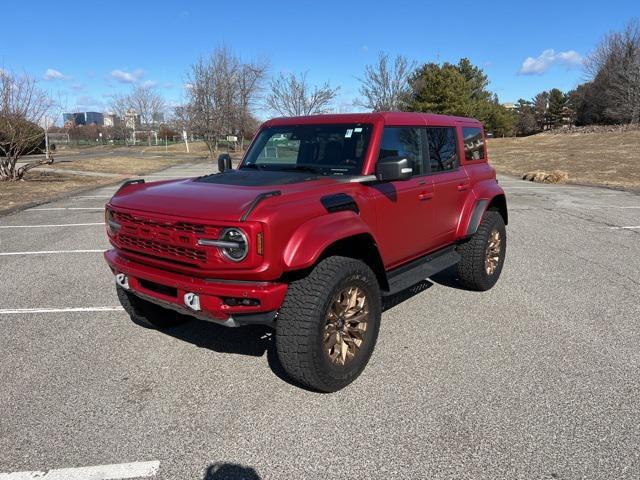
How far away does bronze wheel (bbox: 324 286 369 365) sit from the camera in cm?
330

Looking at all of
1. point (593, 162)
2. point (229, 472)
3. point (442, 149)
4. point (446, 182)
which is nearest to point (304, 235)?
point (229, 472)

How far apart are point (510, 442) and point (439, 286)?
9.67 feet

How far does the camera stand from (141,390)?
335 cm

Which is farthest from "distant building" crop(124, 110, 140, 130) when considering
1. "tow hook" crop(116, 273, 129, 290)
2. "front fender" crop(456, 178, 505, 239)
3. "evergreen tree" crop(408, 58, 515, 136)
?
"tow hook" crop(116, 273, 129, 290)

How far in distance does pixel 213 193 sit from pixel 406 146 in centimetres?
184

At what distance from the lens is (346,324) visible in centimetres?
340

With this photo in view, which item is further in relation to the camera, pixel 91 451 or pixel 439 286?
pixel 439 286

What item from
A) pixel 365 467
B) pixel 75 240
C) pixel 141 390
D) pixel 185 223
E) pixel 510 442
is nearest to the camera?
pixel 365 467

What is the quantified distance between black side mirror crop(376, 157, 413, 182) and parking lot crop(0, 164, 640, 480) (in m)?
1.37

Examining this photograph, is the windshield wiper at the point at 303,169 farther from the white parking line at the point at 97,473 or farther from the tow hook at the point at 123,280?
the white parking line at the point at 97,473

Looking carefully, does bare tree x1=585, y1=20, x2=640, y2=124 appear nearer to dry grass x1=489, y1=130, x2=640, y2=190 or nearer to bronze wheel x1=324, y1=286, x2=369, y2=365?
dry grass x1=489, y1=130, x2=640, y2=190

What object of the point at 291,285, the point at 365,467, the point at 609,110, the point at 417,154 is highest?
the point at 609,110

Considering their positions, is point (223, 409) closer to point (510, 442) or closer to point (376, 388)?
point (376, 388)

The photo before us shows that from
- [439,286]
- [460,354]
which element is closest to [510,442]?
[460,354]
